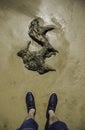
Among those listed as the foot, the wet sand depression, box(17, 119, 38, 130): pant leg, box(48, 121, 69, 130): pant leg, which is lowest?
box(48, 121, 69, 130): pant leg

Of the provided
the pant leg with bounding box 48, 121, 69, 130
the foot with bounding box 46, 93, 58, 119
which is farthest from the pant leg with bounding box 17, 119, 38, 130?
the foot with bounding box 46, 93, 58, 119

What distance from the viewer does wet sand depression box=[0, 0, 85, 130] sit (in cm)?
288

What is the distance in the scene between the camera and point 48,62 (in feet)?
9.91

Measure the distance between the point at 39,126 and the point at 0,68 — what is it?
78 centimetres

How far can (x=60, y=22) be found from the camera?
3115 mm

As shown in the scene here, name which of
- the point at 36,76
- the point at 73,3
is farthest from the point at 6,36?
the point at 73,3

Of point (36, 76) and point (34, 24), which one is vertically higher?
point (34, 24)

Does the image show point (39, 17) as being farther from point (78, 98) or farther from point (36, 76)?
point (78, 98)

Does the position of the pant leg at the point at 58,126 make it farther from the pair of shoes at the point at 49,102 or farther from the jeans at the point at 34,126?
the pair of shoes at the point at 49,102

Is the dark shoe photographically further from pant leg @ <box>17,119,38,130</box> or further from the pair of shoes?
pant leg @ <box>17,119,38,130</box>

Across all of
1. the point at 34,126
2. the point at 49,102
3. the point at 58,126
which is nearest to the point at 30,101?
the point at 49,102

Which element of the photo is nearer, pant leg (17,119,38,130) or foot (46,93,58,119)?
pant leg (17,119,38,130)

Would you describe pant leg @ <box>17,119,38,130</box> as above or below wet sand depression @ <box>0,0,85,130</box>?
below

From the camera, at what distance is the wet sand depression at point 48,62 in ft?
9.43
